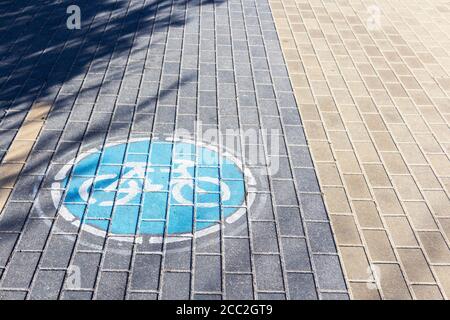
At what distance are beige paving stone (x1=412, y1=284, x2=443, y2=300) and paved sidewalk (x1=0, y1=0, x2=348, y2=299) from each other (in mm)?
634

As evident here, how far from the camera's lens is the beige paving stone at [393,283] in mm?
4164

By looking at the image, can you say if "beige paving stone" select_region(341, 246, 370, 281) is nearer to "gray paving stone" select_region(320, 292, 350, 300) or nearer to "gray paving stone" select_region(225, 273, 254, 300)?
"gray paving stone" select_region(320, 292, 350, 300)

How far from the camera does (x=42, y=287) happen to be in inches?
160

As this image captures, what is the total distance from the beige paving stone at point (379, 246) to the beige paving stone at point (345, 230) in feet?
0.34

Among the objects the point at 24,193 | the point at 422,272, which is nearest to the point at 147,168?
the point at 24,193

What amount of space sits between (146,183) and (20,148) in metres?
1.59

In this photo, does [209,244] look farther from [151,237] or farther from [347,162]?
[347,162]

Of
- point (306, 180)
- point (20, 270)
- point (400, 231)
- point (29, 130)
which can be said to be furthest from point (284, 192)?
point (29, 130)

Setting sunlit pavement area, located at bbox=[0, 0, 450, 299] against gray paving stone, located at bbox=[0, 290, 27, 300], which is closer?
gray paving stone, located at bbox=[0, 290, 27, 300]

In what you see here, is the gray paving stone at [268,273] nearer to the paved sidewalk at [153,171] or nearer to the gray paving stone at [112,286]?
the paved sidewalk at [153,171]

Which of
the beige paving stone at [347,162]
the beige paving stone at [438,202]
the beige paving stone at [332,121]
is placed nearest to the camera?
the beige paving stone at [438,202]

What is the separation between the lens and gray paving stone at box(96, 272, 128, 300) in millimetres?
4039

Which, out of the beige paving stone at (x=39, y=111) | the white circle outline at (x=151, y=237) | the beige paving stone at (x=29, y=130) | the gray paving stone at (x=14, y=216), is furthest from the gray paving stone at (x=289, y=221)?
the beige paving stone at (x=39, y=111)

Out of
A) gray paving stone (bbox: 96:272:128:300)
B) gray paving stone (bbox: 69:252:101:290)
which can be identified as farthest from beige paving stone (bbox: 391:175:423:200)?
gray paving stone (bbox: 69:252:101:290)
